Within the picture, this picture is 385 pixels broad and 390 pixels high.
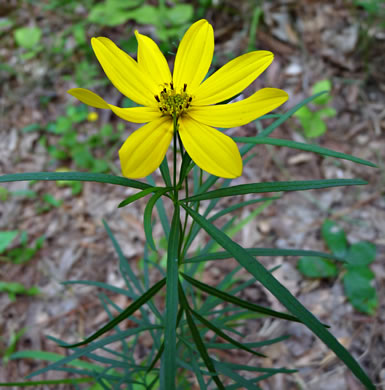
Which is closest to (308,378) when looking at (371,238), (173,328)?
(371,238)

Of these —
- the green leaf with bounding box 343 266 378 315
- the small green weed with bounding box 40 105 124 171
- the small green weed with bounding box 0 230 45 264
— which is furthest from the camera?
the small green weed with bounding box 40 105 124 171

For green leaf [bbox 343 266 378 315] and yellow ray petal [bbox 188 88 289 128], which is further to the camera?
green leaf [bbox 343 266 378 315]

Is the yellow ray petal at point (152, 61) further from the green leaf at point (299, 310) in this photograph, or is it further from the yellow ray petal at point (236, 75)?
the green leaf at point (299, 310)

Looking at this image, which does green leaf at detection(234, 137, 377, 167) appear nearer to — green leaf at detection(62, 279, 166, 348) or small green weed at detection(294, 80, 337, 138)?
green leaf at detection(62, 279, 166, 348)

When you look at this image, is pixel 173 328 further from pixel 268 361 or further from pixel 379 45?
pixel 379 45

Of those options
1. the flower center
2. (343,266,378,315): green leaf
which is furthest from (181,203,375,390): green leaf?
(343,266,378,315): green leaf

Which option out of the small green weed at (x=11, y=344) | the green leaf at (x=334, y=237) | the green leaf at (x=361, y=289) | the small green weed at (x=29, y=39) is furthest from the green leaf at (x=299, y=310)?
the small green weed at (x=29, y=39)

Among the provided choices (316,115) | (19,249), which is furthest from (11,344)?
(316,115)
